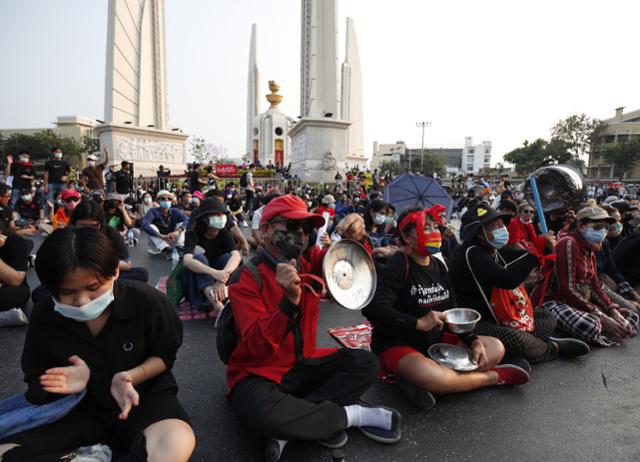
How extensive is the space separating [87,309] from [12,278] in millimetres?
2660

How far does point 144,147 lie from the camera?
25.4m

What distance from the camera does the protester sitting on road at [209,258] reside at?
14.4ft

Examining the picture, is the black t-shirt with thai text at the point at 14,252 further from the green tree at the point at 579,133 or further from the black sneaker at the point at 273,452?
the green tree at the point at 579,133

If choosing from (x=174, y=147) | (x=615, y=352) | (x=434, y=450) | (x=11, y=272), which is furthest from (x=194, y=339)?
(x=174, y=147)

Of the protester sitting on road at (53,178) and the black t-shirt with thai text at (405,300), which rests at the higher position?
the protester sitting on road at (53,178)

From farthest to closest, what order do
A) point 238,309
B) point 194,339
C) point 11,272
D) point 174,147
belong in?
point 174,147, point 194,339, point 11,272, point 238,309

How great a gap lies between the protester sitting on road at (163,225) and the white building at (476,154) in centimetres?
12036

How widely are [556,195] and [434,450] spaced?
16.7 ft

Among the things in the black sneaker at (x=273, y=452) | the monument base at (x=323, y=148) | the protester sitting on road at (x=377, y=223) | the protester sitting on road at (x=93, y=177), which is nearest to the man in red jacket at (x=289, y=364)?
the black sneaker at (x=273, y=452)

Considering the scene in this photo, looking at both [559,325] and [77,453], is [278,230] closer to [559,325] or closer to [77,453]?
[77,453]

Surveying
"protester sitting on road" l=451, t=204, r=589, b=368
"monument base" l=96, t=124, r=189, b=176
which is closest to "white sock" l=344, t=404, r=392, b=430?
"protester sitting on road" l=451, t=204, r=589, b=368

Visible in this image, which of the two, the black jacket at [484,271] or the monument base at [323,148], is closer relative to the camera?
the black jacket at [484,271]

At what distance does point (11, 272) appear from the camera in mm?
3682

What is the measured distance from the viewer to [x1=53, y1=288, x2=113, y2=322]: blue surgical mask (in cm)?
177
